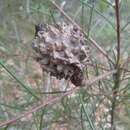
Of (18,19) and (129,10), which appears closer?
(129,10)

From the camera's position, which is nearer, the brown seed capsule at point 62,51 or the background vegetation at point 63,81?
the brown seed capsule at point 62,51

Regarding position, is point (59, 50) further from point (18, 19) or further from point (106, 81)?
point (18, 19)

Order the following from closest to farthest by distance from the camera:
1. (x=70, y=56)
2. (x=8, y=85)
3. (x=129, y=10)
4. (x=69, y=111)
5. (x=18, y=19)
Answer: (x=70, y=56)
(x=69, y=111)
(x=129, y=10)
(x=8, y=85)
(x=18, y=19)

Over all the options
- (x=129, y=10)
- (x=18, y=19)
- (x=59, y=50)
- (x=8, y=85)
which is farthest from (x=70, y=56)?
(x=18, y=19)

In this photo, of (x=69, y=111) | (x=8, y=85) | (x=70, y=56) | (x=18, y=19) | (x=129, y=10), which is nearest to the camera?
(x=70, y=56)

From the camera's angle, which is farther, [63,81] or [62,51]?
[63,81]

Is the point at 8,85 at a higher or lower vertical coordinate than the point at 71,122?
higher

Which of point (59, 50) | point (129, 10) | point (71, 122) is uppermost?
point (129, 10)

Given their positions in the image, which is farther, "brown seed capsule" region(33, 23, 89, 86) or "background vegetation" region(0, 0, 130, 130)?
"background vegetation" region(0, 0, 130, 130)
